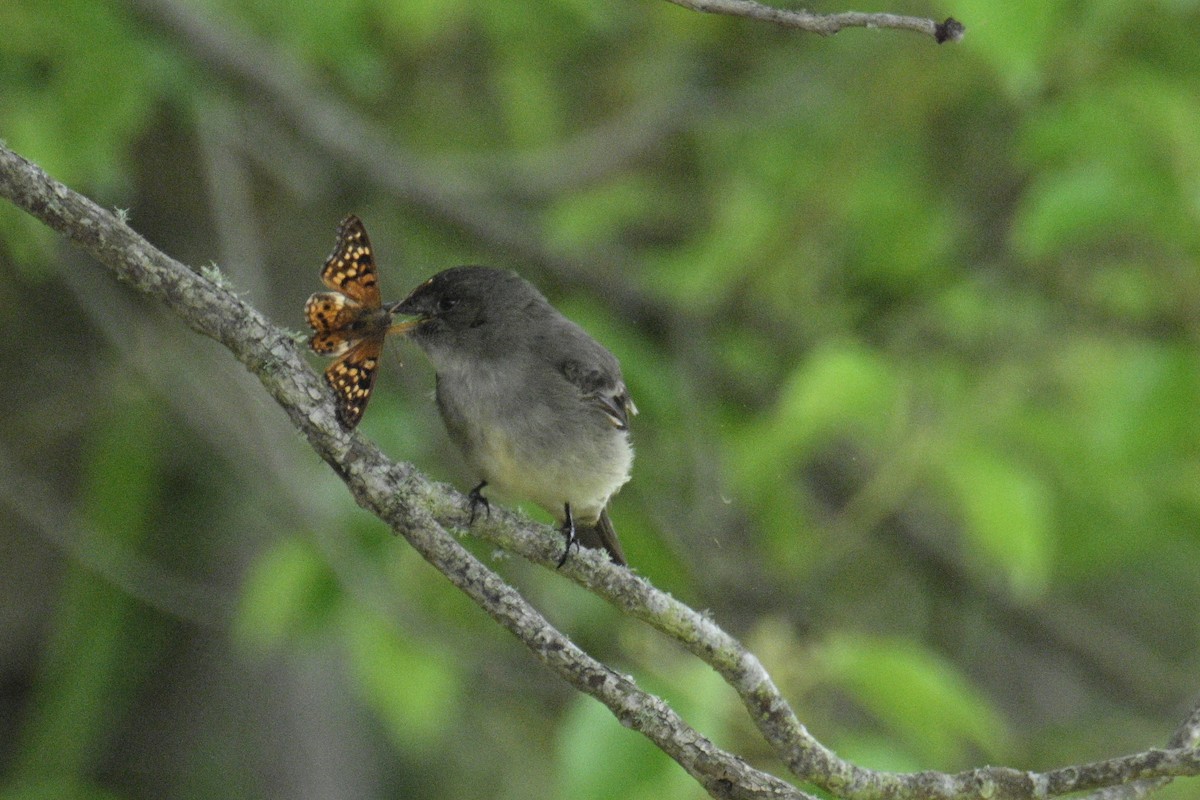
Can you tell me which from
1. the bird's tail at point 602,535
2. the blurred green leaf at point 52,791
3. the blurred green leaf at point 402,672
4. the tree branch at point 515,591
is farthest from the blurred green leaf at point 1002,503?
the blurred green leaf at point 52,791

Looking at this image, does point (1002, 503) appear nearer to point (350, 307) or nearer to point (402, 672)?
point (402, 672)

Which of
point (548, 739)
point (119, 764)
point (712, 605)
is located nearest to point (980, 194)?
point (712, 605)

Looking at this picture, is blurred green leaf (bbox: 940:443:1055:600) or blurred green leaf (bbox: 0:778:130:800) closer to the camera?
blurred green leaf (bbox: 940:443:1055:600)

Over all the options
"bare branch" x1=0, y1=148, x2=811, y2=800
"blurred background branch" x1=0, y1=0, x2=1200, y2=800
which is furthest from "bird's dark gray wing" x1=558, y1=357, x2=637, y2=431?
"bare branch" x1=0, y1=148, x2=811, y2=800

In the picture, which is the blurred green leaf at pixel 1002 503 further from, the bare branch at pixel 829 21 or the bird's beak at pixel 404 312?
the bare branch at pixel 829 21

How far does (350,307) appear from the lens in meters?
1.99

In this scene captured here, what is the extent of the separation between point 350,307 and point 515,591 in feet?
1.59

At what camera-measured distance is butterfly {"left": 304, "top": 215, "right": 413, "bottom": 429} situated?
1.91 metres

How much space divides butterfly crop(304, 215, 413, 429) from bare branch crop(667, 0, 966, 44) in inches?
23.7

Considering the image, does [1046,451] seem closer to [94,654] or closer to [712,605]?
[712,605]

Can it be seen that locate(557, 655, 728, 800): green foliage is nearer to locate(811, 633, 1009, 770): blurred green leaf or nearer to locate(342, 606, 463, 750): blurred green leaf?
locate(811, 633, 1009, 770): blurred green leaf

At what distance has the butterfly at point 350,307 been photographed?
6.28 ft

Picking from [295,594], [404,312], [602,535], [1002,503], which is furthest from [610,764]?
[295,594]

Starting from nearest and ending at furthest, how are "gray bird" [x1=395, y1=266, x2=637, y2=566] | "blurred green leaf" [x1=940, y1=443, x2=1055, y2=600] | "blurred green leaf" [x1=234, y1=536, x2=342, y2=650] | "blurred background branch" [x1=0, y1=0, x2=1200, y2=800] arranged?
"gray bird" [x1=395, y1=266, x2=637, y2=566]
"blurred green leaf" [x1=940, y1=443, x2=1055, y2=600]
"blurred background branch" [x1=0, y1=0, x2=1200, y2=800]
"blurred green leaf" [x1=234, y1=536, x2=342, y2=650]
